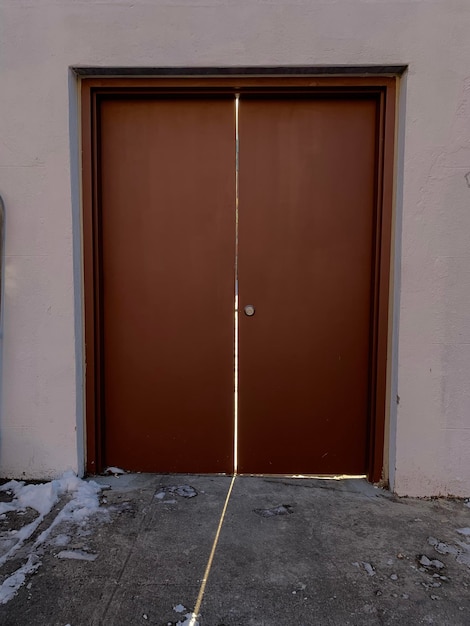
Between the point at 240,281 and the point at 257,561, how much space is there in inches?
67.6

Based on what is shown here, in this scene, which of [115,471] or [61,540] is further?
[115,471]

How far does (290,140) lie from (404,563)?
261cm

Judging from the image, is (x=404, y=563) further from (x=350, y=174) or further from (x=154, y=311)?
(x=350, y=174)

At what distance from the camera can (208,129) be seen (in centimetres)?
314

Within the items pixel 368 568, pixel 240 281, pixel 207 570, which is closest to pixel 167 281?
pixel 240 281

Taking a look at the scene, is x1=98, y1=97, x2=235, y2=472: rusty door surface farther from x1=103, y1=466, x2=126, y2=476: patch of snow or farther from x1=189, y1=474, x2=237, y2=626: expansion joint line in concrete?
x1=189, y1=474, x2=237, y2=626: expansion joint line in concrete

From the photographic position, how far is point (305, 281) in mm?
3211

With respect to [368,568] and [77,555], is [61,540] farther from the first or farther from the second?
[368,568]

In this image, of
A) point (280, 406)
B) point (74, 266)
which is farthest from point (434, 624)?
point (74, 266)

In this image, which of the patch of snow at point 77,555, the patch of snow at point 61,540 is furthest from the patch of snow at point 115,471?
the patch of snow at point 77,555

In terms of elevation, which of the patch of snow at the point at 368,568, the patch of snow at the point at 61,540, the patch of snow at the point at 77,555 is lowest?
the patch of snow at the point at 368,568

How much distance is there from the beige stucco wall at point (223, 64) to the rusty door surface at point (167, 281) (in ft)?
0.87

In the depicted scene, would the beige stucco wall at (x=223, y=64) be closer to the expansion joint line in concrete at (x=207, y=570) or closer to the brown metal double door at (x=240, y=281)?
the brown metal double door at (x=240, y=281)

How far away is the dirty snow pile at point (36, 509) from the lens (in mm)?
2258
